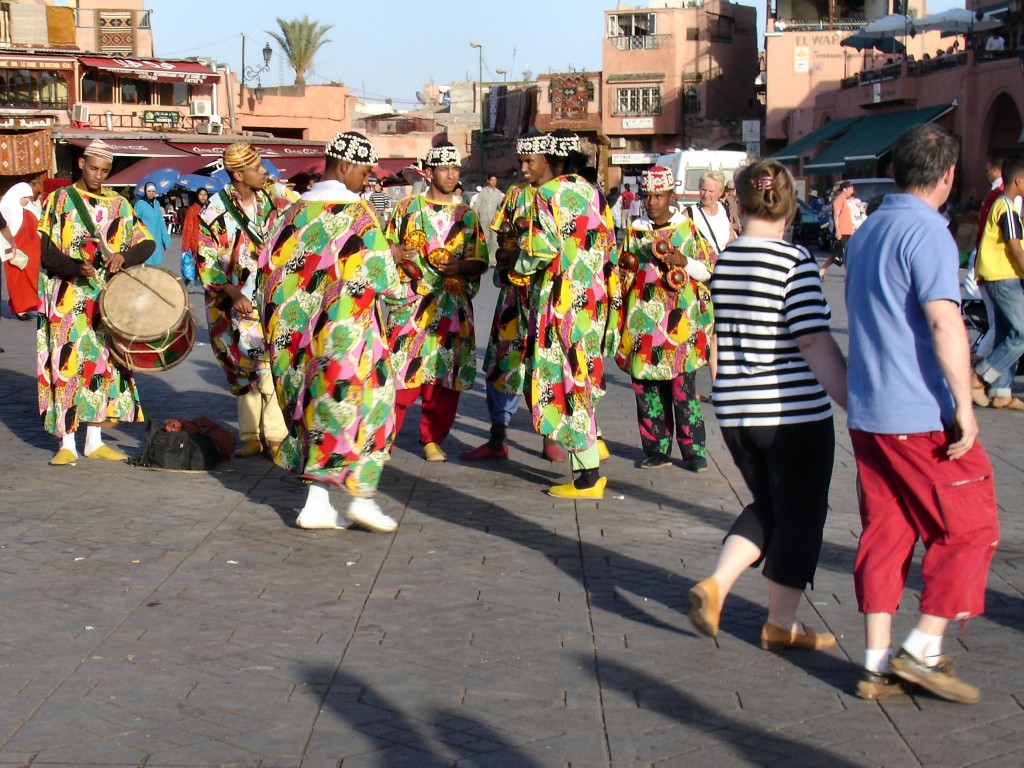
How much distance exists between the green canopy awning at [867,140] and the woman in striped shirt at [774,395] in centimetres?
3511

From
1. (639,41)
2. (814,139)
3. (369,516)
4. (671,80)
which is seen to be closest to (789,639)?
(369,516)

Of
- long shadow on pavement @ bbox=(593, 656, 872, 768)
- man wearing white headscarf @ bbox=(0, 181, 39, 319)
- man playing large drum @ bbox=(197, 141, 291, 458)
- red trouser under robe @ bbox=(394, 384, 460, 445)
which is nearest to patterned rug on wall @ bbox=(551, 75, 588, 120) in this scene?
man wearing white headscarf @ bbox=(0, 181, 39, 319)

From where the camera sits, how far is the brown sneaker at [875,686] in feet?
14.1

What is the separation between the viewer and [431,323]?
838 cm

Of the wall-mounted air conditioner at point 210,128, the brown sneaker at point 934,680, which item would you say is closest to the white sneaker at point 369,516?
the brown sneaker at point 934,680

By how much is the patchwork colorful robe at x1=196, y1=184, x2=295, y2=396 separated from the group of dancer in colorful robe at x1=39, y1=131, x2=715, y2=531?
0.04 feet

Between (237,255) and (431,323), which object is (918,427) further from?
(237,255)

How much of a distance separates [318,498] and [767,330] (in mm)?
2799

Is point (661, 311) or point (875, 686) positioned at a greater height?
point (661, 311)

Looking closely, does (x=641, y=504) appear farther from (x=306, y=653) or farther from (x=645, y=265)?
(x=306, y=653)

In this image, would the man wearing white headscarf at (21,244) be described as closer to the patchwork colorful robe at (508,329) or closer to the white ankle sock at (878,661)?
the patchwork colorful robe at (508,329)

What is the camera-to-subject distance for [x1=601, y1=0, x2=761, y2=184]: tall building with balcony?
66.0 m

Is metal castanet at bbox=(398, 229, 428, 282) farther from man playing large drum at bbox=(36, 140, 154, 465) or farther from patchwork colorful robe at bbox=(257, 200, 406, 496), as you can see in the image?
patchwork colorful robe at bbox=(257, 200, 406, 496)

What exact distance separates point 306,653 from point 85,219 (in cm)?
421
